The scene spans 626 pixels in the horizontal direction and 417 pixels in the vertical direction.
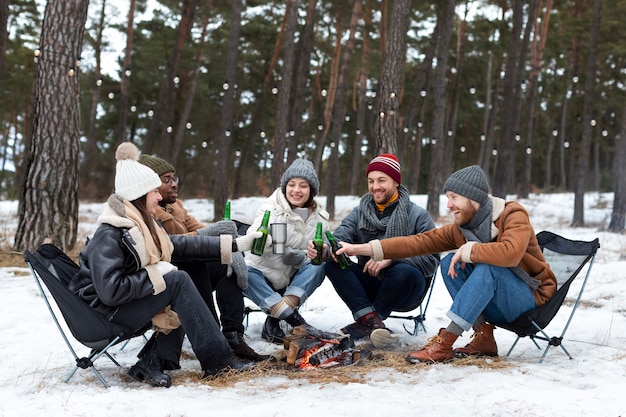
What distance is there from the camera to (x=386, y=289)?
3586mm

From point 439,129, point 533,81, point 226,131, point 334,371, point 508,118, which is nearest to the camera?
point 334,371

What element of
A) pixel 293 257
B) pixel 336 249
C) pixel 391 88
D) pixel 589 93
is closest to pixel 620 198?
pixel 589 93

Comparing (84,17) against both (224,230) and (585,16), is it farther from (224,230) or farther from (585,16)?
(585,16)

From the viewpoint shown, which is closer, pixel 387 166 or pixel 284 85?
pixel 387 166

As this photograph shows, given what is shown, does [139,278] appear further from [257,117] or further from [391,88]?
[257,117]

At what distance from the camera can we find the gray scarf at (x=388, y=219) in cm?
369

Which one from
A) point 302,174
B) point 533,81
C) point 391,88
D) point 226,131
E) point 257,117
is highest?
point 533,81

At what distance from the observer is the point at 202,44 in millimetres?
17250

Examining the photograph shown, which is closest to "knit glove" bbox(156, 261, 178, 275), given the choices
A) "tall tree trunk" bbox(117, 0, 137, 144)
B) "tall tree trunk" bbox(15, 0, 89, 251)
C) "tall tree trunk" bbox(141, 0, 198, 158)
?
"tall tree trunk" bbox(15, 0, 89, 251)

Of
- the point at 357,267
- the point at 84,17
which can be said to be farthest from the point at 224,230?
the point at 84,17

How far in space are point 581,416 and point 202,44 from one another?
16780mm

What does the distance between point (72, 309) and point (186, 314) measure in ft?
1.73

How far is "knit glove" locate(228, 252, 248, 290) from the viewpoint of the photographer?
3.31 meters

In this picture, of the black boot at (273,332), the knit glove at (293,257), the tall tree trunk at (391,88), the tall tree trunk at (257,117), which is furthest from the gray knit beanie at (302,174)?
the tall tree trunk at (257,117)
